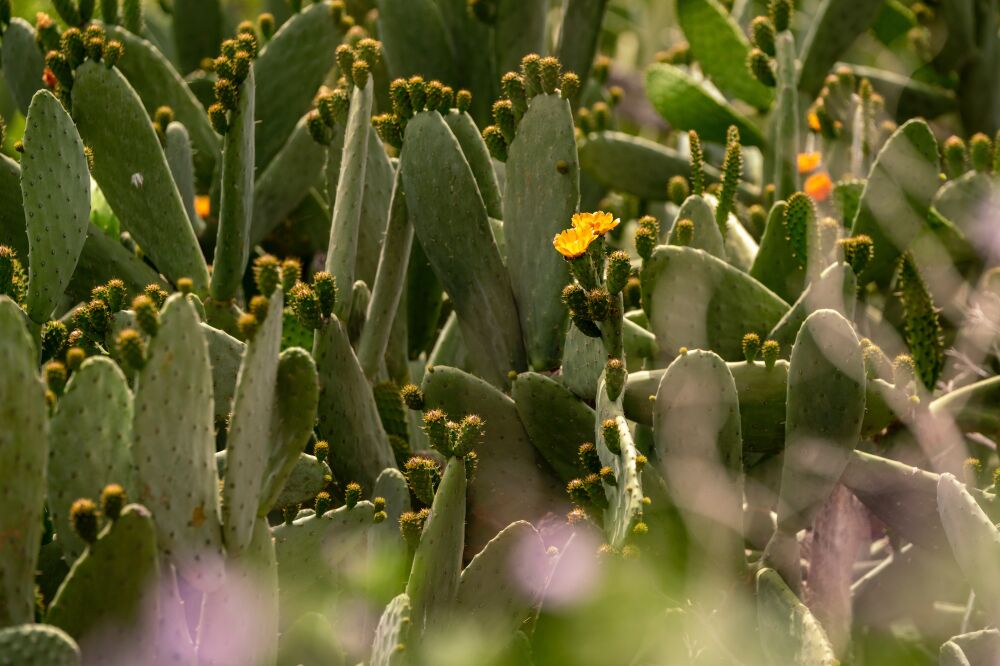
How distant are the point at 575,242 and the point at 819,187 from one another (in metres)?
A: 1.13

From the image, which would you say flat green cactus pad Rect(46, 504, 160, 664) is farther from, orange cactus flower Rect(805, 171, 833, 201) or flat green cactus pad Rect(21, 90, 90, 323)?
orange cactus flower Rect(805, 171, 833, 201)

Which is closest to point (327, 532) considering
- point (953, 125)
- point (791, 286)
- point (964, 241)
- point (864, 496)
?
point (864, 496)

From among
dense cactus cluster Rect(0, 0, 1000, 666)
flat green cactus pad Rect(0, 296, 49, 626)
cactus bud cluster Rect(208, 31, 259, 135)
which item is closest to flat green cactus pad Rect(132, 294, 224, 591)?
dense cactus cluster Rect(0, 0, 1000, 666)

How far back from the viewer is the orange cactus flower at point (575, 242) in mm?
1733

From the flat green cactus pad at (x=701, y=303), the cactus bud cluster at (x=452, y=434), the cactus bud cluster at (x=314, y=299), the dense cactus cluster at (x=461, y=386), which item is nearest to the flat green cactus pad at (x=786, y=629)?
the dense cactus cluster at (x=461, y=386)

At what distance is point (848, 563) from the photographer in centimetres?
208

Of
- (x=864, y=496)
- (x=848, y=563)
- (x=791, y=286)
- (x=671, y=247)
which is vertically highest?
(x=671, y=247)

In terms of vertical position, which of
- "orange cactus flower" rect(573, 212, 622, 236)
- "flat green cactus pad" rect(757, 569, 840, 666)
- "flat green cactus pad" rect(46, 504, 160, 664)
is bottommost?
"flat green cactus pad" rect(757, 569, 840, 666)

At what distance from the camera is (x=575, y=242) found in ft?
5.70

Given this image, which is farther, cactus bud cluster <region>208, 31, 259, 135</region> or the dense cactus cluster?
cactus bud cluster <region>208, 31, 259, 135</region>

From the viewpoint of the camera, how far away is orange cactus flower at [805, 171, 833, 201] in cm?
268

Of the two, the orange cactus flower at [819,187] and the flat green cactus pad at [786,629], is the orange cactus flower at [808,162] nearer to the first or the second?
the orange cactus flower at [819,187]

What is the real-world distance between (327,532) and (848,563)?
3.01ft

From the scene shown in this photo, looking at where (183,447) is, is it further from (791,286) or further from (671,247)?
(791,286)
